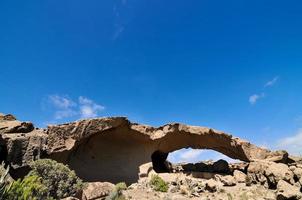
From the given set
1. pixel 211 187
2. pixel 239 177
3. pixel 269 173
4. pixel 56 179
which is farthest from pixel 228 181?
pixel 56 179

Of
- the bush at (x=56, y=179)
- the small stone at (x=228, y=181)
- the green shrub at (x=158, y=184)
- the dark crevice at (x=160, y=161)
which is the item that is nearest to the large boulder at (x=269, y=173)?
the small stone at (x=228, y=181)

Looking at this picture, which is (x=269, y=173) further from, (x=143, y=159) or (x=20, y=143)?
(x=20, y=143)

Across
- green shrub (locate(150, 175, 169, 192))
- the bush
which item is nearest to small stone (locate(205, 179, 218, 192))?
green shrub (locate(150, 175, 169, 192))

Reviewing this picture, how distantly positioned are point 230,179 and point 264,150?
6262 mm

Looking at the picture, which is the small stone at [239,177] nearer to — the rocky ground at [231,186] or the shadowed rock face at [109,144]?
the rocky ground at [231,186]

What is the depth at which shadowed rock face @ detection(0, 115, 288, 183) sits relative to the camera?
2025 centimetres

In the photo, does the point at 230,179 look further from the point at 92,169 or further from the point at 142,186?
the point at 92,169

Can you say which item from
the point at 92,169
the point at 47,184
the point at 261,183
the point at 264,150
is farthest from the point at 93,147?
the point at 264,150

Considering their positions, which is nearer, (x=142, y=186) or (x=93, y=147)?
(x=142, y=186)

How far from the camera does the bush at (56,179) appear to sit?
16548 mm

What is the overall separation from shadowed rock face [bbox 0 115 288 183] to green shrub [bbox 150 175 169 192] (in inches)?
107

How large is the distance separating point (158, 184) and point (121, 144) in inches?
→ 231

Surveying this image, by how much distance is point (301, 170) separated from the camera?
23.5 metres

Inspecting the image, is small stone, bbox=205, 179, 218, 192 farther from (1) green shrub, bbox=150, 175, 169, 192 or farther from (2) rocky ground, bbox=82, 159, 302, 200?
(1) green shrub, bbox=150, 175, 169, 192
